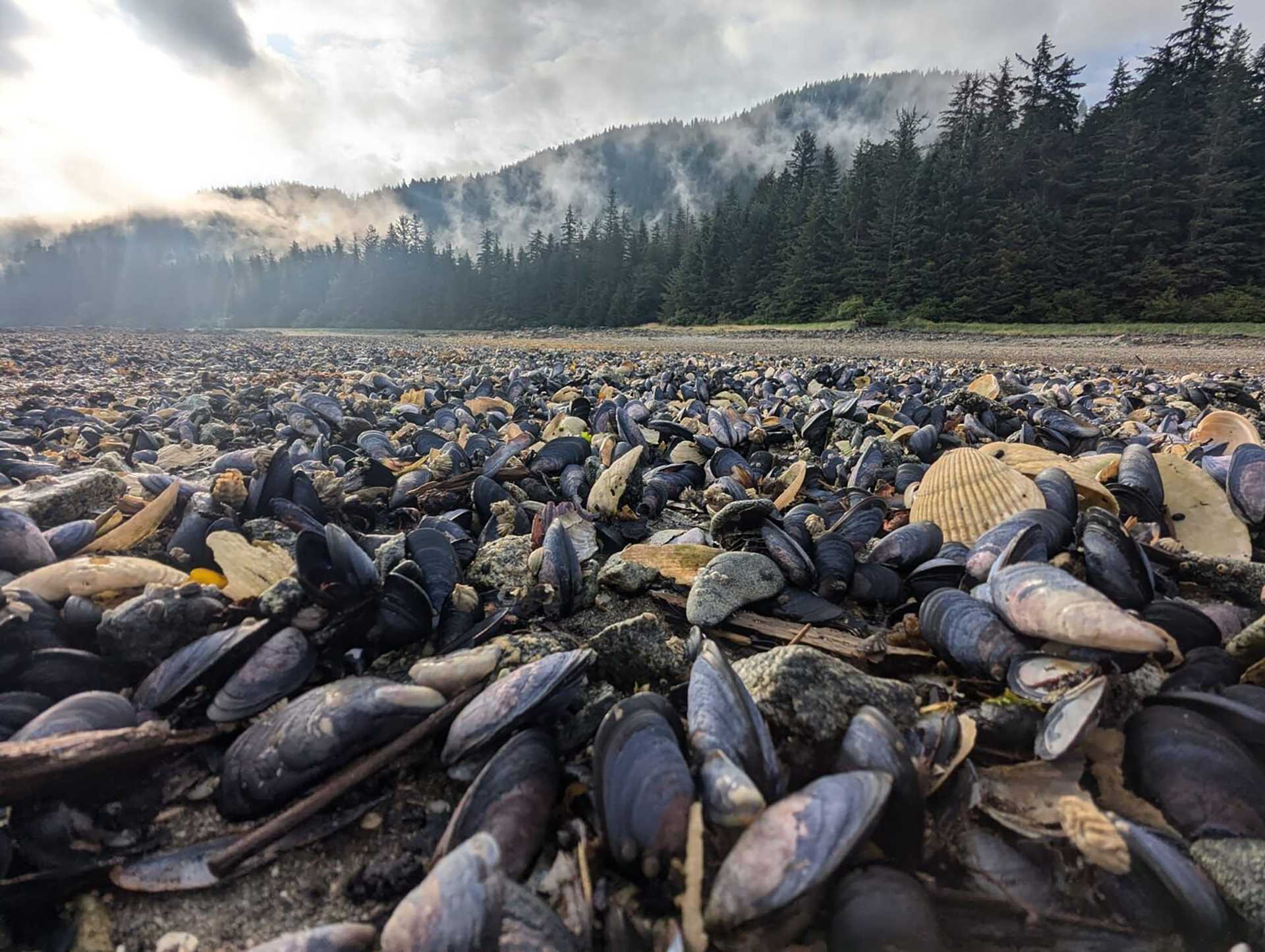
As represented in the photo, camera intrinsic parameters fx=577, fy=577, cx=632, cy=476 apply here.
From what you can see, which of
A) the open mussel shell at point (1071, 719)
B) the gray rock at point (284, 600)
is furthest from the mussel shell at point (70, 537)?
the open mussel shell at point (1071, 719)

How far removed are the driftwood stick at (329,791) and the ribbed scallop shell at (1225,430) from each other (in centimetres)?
435

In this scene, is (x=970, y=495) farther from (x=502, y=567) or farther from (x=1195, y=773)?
(x=502, y=567)

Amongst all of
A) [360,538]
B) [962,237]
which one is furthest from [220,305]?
[360,538]

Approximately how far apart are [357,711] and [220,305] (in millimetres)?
136306

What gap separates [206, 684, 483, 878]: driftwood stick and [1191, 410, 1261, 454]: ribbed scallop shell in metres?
4.35

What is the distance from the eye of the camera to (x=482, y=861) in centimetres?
103

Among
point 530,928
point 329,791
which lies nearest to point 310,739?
point 329,791

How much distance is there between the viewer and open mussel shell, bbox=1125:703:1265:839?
45.8 inches

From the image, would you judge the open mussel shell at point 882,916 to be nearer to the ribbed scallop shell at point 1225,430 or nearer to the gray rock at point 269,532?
the gray rock at point 269,532

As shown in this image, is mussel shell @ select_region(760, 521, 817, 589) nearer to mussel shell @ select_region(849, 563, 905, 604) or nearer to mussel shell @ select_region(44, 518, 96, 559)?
mussel shell @ select_region(849, 563, 905, 604)

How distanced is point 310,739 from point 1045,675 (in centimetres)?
181

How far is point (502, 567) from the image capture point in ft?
7.75

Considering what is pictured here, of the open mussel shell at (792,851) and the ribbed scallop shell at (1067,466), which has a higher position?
the ribbed scallop shell at (1067,466)

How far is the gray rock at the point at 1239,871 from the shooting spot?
1001mm
